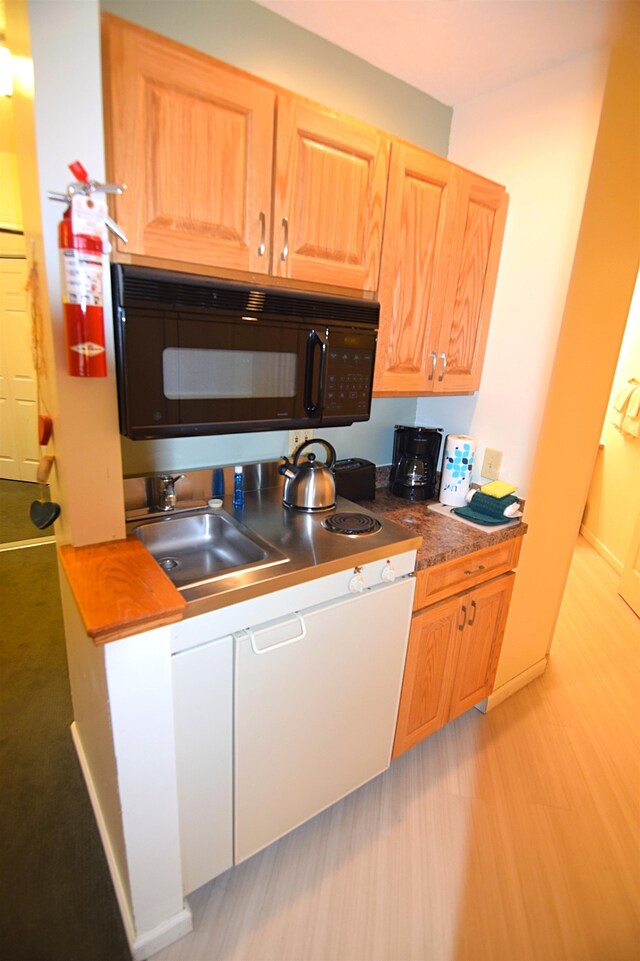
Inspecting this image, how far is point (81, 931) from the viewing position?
1.24 meters

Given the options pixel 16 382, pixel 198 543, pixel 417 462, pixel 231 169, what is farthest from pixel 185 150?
pixel 16 382

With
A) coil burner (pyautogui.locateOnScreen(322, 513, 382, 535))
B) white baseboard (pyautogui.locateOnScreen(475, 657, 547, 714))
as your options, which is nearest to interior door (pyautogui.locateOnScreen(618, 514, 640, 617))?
white baseboard (pyautogui.locateOnScreen(475, 657, 547, 714))

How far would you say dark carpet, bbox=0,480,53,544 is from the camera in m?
3.30

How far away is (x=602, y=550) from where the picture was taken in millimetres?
3680

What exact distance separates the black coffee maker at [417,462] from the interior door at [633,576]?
1854 millimetres

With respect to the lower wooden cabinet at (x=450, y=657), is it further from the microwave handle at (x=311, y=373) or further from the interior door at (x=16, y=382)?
the interior door at (x=16, y=382)

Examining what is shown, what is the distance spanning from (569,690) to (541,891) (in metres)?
1.02

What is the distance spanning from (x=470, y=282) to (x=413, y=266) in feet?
1.00

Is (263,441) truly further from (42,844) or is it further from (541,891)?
(541,891)

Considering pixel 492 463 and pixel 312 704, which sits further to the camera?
pixel 492 463

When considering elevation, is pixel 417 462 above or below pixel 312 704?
above

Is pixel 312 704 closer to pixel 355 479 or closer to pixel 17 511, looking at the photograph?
pixel 355 479

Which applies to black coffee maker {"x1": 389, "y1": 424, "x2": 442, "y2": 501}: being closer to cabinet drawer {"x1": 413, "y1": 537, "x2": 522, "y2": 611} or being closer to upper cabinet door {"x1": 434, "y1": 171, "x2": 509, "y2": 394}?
upper cabinet door {"x1": 434, "y1": 171, "x2": 509, "y2": 394}

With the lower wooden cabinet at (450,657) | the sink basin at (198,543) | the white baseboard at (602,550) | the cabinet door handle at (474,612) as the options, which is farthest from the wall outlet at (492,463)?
the white baseboard at (602,550)
